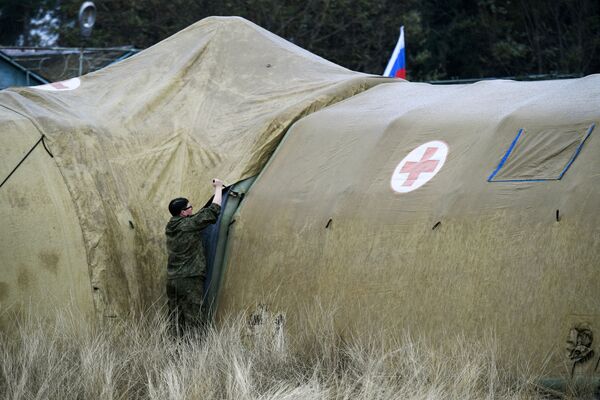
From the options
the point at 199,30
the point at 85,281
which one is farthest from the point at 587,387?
the point at 199,30

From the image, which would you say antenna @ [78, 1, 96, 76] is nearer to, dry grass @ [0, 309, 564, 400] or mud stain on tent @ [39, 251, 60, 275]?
mud stain on tent @ [39, 251, 60, 275]

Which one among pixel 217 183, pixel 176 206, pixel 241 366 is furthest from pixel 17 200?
pixel 241 366

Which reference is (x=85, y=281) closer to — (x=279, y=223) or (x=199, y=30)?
(x=279, y=223)

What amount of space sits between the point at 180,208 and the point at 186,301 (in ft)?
2.75

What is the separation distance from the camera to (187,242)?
9008 millimetres

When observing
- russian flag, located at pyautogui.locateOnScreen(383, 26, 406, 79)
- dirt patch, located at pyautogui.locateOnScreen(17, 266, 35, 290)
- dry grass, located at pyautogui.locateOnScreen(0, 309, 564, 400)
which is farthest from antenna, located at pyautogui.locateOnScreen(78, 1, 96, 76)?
dry grass, located at pyautogui.locateOnScreen(0, 309, 564, 400)

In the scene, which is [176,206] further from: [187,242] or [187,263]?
[187,263]

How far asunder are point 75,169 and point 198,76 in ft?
6.79

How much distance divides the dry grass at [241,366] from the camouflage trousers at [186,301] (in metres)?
0.54

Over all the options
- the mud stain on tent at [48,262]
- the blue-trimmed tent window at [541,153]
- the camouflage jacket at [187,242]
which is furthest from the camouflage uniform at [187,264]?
the blue-trimmed tent window at [541,153]

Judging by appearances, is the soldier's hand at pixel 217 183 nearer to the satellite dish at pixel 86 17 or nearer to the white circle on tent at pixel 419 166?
the white circle on tent at pixel 419 166

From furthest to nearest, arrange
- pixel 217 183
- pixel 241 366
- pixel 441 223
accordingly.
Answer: pixel 217 183, pixel 441 223, pixel 241 366

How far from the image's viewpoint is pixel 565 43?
26.2 meters

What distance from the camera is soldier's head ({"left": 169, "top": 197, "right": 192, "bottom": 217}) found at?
916 cm
